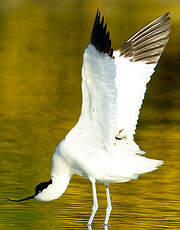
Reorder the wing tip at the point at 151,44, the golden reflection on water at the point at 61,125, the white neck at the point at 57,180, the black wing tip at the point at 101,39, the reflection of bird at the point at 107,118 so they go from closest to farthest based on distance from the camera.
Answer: the black wing tip at the point at 101,39, the reflection of bird at the point at 107,118, the white neck at the point at 57,180, the golden reflection on water at the point at 61,125, the wing tip at the point at 151,44

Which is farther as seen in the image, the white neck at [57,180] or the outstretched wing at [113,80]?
the white neck at [57,180]

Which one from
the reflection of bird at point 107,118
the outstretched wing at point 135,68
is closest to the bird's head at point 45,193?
the reflection of bird at point 107,118

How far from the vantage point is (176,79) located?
22.3 meters

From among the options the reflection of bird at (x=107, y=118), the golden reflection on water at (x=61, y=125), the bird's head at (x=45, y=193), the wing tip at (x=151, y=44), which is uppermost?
the wing tip at (x=151, y=44)

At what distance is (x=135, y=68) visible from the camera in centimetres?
1003

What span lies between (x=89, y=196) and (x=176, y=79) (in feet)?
40.2

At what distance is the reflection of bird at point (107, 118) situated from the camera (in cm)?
837

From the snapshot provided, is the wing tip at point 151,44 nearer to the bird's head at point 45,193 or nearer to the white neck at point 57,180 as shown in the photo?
the white neck at point 57,180

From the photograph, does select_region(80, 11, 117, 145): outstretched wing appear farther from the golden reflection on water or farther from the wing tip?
the wing tip

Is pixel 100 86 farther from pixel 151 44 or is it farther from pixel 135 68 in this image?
pixel 151 44

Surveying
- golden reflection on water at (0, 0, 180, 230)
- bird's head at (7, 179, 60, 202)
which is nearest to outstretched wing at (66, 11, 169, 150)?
bird's head at (7, 179, 60, 202)

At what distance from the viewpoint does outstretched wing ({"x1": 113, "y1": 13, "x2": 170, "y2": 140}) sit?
32.0 ft

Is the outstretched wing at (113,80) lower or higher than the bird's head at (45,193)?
higher

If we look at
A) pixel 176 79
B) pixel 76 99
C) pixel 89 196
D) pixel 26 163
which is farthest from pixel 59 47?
pixel 89 196
